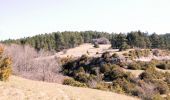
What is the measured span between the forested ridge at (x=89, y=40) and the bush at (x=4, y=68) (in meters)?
69.1

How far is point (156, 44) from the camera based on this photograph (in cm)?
12062

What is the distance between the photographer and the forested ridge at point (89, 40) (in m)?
113

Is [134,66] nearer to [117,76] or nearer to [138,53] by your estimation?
[117,76]

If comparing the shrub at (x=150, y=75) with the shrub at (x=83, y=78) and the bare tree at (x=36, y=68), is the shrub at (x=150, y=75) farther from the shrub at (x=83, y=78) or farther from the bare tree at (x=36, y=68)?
the bare tree at (x=36, y=68)

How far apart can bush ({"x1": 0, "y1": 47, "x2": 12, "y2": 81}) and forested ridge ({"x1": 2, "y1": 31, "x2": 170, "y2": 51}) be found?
69091mm

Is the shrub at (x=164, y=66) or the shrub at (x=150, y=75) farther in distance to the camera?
the shrub at (x=164, y=66)

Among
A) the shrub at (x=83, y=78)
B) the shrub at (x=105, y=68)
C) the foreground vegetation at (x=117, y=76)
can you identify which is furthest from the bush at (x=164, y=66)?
the shrub at (x=83, y=78)

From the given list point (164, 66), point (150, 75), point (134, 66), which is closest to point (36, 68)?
point (134, 66)

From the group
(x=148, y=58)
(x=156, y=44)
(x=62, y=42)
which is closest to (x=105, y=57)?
(x=148, y=58)

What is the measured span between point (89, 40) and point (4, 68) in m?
138

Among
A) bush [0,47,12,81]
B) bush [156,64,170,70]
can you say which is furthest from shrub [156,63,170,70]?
bush [0,47,12,81]

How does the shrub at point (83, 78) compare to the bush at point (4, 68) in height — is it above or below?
below

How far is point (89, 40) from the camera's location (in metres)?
167

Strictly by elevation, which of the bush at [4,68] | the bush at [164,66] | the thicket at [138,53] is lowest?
the bush at [164,66]
